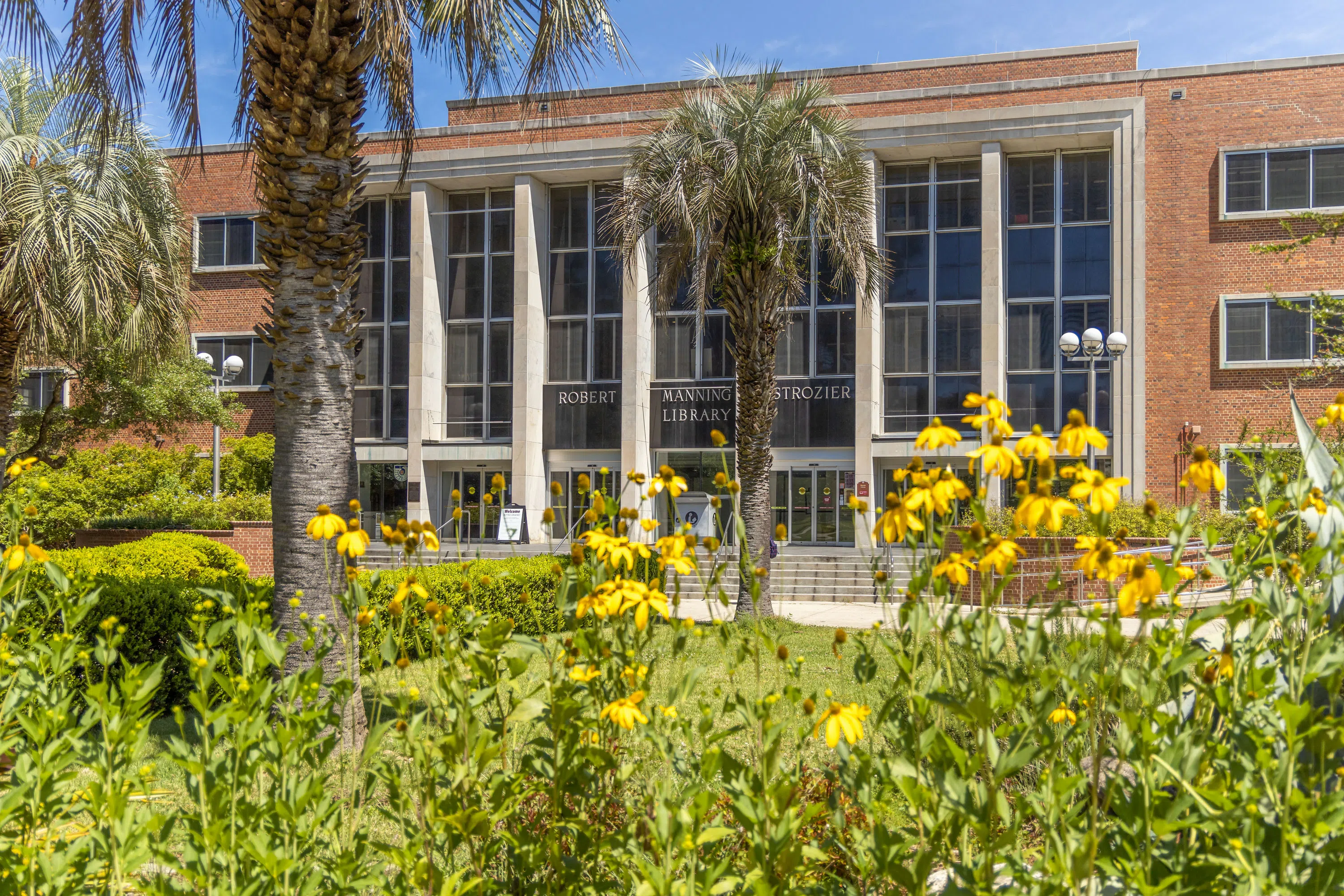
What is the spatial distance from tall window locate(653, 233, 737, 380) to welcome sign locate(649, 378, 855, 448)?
0.44 meters

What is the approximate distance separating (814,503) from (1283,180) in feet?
47.3

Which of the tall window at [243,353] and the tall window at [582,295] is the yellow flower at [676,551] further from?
the tall window at [243,353]

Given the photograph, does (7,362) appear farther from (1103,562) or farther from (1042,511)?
(1103,562)

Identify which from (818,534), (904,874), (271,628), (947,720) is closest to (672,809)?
(904,874)

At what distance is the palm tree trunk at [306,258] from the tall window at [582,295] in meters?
22.9

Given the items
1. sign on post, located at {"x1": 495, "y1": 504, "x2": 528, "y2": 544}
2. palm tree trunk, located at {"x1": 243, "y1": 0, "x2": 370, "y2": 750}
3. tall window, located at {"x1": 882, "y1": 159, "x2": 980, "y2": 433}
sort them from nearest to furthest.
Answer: palm tree trunk, located at {"x1": 243, "y1": 0, "x2": 370, "y2": 750}, tall window, located at {"x1": 882, "y1": 159, "x2": 980, "y2": 433}, sign on post, located at {"x1": 495, "y1": 504, "x2": 528, "y2": 544}

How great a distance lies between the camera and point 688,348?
93.8 ft

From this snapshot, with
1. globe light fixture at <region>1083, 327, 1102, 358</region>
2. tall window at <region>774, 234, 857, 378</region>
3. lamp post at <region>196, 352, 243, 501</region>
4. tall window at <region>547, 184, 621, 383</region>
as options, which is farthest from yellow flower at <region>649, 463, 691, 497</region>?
tall window at <region>547, 184, 621, 383</region>

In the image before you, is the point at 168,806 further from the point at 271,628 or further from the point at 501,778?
the point at 501,778

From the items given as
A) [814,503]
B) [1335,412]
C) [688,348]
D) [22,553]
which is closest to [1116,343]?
[814,503]

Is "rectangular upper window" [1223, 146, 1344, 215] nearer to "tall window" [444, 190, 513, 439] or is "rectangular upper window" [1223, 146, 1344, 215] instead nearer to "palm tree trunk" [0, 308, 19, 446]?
"tall window" [444, 190, 513, 439]

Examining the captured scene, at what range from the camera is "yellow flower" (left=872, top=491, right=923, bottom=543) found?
2.06 metres

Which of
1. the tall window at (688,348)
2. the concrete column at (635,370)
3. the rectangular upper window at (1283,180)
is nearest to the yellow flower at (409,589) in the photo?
the concrete column at (635,370)

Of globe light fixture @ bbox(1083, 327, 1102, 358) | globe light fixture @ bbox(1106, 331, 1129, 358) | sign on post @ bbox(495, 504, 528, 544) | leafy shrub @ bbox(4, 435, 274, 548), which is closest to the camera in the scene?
globe light fixture @ bbox(1083, 327, 1102, 358)
